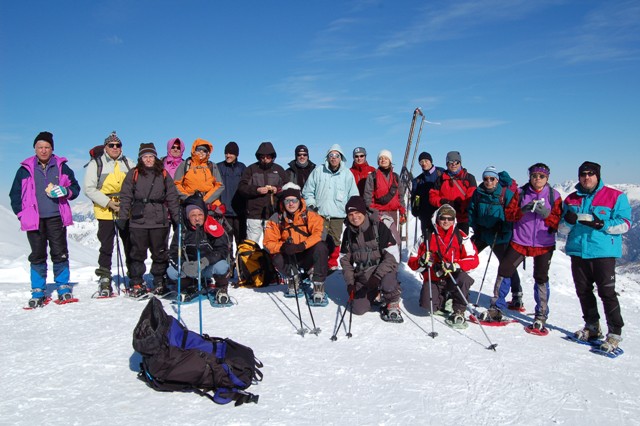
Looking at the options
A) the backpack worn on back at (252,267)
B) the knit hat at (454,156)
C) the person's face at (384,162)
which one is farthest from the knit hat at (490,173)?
the backpack worn on back at (252,267)

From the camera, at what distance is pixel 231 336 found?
5555 millimetres

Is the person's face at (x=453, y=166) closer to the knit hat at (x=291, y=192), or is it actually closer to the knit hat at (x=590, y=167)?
the knit hat at (x=590, y=167)

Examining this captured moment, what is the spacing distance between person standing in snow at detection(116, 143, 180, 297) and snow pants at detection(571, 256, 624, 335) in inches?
224

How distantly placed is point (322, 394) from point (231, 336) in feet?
6.19

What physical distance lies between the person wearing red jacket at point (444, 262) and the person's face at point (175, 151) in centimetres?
465

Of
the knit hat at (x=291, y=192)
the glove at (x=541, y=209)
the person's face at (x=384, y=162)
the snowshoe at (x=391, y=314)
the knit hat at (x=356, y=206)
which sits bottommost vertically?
the snowshoe at (x=391, y=314)

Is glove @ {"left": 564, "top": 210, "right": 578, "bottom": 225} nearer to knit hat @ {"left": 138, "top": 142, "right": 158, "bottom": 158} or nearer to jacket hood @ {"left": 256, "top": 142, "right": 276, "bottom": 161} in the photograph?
jacket hood @ {"left": 256, "top": 142, "right": 276, "bottom": 161}

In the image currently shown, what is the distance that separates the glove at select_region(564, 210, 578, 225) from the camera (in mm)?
5336

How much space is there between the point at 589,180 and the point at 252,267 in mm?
5379

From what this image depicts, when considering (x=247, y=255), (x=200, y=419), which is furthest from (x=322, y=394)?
(x=247, y=255)

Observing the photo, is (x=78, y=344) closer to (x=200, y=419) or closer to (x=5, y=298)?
(x=200, y=419)

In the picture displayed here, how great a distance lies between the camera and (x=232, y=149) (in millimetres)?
8453

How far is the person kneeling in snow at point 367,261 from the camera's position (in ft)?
20.9

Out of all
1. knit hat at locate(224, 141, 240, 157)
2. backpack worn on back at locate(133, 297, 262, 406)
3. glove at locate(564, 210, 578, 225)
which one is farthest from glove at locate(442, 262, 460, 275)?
knit hat at locate(224, 141, 240, 157)
